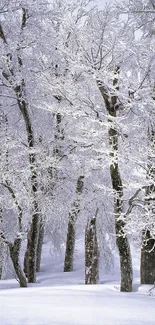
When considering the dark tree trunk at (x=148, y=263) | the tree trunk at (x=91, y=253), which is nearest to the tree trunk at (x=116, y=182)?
the dark tree trunk at (x=148, y=263)

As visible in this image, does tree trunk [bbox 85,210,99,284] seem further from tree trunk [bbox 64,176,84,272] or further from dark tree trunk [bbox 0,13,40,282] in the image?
dark tree trunk [bbox 0,13,40,282]

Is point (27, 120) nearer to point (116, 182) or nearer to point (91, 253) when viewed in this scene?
point (116, 182)

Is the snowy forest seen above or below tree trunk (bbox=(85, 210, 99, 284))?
above

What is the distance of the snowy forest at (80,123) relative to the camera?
30.9 feet

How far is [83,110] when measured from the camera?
9.98m

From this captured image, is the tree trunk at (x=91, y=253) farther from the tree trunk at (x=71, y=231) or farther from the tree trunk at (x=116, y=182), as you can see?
the tree trunk at (x=116, y=182)

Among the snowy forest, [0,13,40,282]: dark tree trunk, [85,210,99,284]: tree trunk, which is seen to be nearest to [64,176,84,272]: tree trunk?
the snowy forest

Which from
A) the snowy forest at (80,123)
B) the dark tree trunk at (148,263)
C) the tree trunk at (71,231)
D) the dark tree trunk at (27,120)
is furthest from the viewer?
the tree trunk at (71,231)

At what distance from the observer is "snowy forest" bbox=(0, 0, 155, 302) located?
941cm

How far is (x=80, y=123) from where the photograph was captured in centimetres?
1061

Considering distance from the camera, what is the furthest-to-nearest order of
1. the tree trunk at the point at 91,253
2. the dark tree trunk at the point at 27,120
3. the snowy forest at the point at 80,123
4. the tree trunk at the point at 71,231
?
the tree trunk at the point at 71,231 < the tree trunk at the point at 91,253 < the dark tree trunk at the point at 27,120 < the snowy forest at the point at 80,123

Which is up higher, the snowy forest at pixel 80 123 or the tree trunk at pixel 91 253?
the snowy forest at pixel 80 123

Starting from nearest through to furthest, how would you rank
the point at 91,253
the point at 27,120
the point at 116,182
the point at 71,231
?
1. the point at 116,182
2. the point at 27,120
3. the point at 91,253
4. the point at 71,231

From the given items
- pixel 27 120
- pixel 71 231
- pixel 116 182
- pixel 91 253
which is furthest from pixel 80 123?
pixel 71 231
